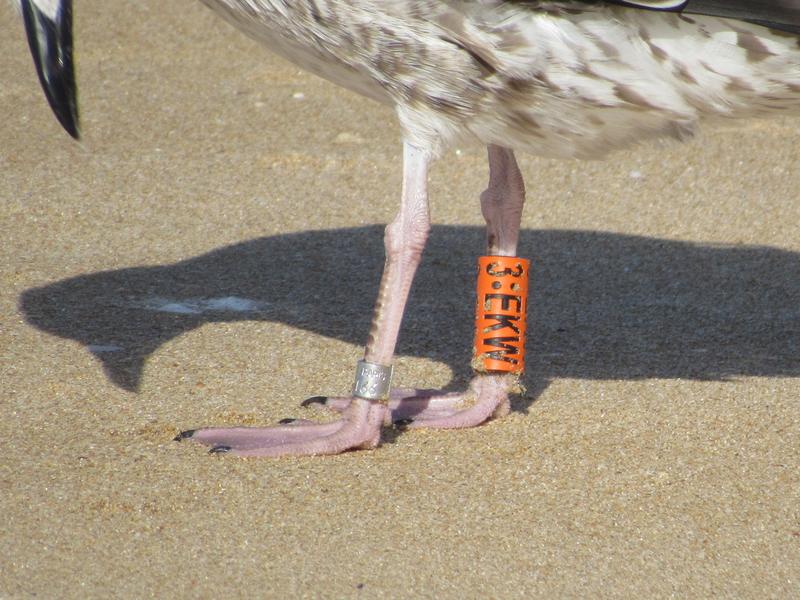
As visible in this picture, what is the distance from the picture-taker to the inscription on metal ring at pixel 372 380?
3752 millimetres

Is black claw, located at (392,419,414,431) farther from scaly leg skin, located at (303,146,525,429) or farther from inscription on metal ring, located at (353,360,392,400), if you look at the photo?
inscription on metal ring, located at (353,360,392,400)

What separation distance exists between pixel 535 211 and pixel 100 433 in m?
2.87

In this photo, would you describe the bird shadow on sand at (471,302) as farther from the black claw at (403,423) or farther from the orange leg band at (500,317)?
the black claw at (403,423)

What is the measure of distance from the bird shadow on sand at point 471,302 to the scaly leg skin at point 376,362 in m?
0.61

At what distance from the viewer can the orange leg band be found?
3996mm

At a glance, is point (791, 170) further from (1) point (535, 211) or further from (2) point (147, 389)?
(2) point (147, 389)

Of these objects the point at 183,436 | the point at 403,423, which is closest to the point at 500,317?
the point at 403,423

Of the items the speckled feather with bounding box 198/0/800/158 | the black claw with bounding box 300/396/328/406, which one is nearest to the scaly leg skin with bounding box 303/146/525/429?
the black claw with bounding box 300/396/328/406

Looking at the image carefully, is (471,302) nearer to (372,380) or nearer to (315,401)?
(315,401)

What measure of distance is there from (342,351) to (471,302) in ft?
2.60

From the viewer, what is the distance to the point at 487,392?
158 inches

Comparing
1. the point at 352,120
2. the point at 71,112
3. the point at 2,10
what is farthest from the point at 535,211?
the point at 2,10

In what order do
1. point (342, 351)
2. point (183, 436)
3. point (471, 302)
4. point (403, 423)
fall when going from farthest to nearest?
point (471, 302) < point (342, 351) < point (403, 423) < point (183, 436)

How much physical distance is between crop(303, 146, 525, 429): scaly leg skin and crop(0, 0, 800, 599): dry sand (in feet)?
0.29
